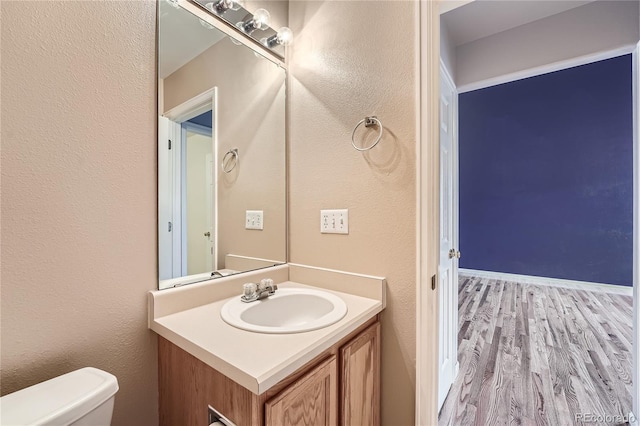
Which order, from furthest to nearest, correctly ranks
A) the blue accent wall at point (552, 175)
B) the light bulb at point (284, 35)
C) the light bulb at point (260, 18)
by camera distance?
the blue accent wall at point (552, 175) < the light bulb at point (284, 35) < the light bulb at point (260, 18)

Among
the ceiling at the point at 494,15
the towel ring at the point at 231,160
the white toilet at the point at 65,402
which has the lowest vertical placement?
the white toilet at the point at 65,402

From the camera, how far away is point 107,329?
890 mm

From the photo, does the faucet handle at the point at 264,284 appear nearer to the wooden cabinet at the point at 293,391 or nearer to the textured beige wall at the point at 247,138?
the textured beige wall at the point at 247,138

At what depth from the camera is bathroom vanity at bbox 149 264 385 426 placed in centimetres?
69

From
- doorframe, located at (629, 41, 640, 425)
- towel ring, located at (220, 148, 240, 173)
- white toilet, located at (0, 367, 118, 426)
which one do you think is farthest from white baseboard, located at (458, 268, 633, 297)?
white toilet, located at (0, 367, 118, 426)

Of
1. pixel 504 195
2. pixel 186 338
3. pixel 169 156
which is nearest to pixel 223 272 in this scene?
pixel 186 338

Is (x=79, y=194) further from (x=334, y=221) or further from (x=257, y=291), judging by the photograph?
(x=334, y=221)

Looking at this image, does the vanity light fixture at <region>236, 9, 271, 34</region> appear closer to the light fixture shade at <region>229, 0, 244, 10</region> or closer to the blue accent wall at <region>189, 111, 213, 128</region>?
the light fixture shade at <region>229, 0, 244, 10</region>

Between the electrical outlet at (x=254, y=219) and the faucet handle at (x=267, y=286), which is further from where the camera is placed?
the electrical outlet at (x=254, y=219)

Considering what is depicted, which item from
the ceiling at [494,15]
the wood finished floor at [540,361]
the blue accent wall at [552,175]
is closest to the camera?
the wood finished floor at [540,361]

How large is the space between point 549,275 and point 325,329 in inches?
193

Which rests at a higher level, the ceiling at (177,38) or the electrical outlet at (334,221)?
the ceiling at (177,38)

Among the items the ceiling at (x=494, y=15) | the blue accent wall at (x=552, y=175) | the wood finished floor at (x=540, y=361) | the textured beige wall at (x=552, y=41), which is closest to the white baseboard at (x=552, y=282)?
the blue accent wall at (x=552, y=175)

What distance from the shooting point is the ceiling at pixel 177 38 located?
1025 mm
